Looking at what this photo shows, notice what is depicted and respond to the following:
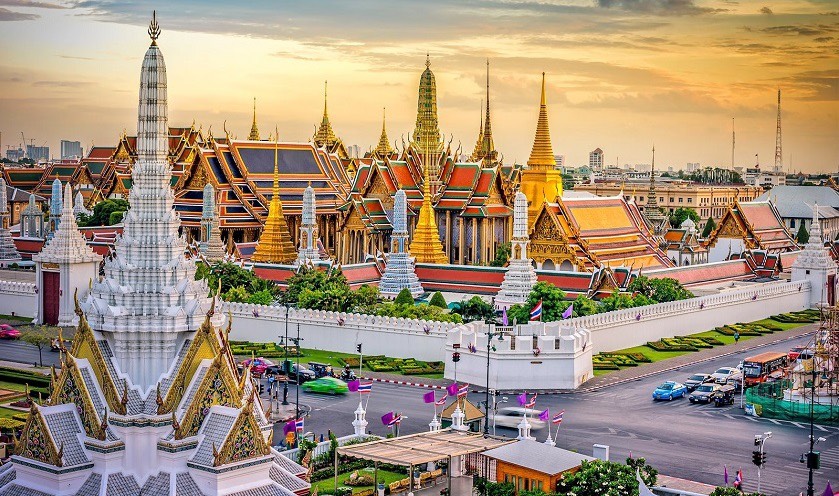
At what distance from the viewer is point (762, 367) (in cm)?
4712

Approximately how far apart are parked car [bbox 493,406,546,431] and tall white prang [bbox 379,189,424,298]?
864 inches

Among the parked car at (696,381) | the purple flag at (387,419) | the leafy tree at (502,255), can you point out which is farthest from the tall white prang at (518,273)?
the purple flag at (387,419)

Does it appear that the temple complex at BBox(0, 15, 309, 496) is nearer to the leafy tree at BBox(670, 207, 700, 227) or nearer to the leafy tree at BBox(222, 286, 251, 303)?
the leafy tree at BBox(222, 286, 251, 303)

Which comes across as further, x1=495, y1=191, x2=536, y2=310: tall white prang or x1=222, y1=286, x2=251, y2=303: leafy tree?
x1=222, y1=286, x2=251, y2=303: leafy tree

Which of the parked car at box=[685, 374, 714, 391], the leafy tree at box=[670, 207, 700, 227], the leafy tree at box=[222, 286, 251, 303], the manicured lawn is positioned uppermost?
the leafy tree at box=[670, 207, 700, 227]

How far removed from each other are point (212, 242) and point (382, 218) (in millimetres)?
12307

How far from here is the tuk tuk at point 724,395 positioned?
43.2 meters

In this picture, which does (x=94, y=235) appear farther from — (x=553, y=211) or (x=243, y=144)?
(x=553, y=211)

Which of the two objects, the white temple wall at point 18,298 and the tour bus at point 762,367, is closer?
the tour bus at point 762,367

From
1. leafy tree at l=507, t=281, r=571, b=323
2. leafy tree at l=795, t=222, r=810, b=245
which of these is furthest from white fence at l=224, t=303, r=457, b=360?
leafy tree at l=795, t=222, r=810, b=245

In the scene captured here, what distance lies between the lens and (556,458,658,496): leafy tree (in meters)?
Answer: 29.1

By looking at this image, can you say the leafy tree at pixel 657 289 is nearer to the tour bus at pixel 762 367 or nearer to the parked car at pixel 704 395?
the tour bus at pixel 762 367

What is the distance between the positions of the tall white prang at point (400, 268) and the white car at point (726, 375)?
18.9 metres

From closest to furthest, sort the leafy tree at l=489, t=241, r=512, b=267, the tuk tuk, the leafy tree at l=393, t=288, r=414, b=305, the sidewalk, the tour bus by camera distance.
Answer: the tuk tuk, the tour bus, the sidewalk, the leafy tree at l=393, t=288, r=414, b=305, the leafy tree at l=489, t=241, r=512, b=267
